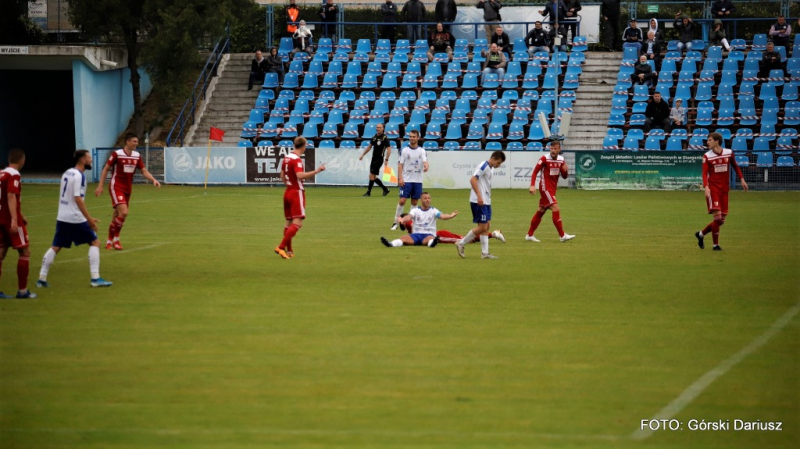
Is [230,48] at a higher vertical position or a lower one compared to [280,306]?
higher

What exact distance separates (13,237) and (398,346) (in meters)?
5.56

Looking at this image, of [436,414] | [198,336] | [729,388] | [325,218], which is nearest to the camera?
[436,414]

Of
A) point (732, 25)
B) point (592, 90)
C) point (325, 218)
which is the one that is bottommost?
point (325, 218)

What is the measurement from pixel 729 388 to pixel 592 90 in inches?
1376

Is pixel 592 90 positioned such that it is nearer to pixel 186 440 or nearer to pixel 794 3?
pixel 794 3

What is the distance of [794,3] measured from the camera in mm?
44906

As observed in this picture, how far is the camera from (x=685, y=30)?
41.1m

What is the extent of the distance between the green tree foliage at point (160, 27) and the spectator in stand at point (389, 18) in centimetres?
708

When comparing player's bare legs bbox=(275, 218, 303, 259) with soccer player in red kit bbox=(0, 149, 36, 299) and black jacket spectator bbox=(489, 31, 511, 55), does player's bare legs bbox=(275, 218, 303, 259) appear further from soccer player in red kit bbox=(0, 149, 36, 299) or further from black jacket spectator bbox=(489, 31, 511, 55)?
black jacket spectator bbox=(489, 31, 511, 55)

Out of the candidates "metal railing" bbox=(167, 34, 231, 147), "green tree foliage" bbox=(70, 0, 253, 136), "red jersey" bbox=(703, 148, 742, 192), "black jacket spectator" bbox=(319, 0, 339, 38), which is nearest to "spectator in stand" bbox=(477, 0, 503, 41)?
"black jacket spectator" bbox=(319, 0, 339, 38)

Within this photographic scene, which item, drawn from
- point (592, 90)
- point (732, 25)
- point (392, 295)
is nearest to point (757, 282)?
point (392, 295)

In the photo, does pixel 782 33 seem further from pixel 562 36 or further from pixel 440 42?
pixel 440 42

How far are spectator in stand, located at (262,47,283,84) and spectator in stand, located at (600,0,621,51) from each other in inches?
565

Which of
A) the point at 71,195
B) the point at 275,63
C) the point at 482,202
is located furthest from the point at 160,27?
the point at 71,195
